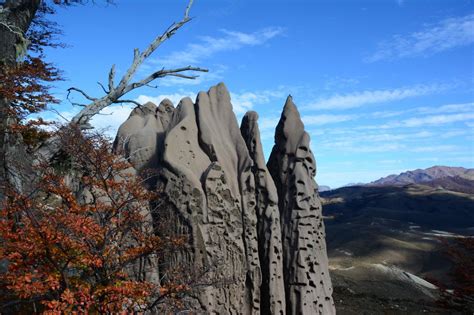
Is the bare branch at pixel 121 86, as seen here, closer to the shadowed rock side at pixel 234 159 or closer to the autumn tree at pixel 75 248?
the autumn tree at pixel 75 248

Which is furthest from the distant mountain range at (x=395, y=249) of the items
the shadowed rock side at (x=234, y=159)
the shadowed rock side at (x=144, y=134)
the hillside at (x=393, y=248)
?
the shadowed rock side at (x=144, y=134)

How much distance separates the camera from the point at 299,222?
47.1 feet

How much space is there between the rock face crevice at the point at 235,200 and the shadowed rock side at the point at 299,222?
0.12 ft

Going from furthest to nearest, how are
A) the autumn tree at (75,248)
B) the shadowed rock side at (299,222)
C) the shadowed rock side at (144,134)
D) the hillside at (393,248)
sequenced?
1. the hillside at (393,248)
2. the shadowed rock side at (144,134)
3. the shadowed rock side at (299,222)
4. the autumn tree at (75,248)

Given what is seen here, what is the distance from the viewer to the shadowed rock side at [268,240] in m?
13.4

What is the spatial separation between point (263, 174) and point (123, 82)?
643cm

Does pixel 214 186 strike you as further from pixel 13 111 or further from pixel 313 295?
pixel 13 111

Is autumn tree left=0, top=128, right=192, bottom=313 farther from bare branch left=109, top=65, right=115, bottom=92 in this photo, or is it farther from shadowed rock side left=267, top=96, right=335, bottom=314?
shadowed rock side left=267, top=96, right=335, bottom=314

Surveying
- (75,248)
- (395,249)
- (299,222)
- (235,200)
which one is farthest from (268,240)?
(395,249)

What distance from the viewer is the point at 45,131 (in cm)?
1227

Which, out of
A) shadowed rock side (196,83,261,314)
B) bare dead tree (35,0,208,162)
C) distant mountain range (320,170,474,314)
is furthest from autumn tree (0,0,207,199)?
distant mountain range (320,170,474,314)

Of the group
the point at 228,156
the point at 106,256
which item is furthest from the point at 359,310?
the point at 106,256

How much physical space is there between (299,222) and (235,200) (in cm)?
265

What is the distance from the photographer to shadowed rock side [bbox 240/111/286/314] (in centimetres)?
1339
